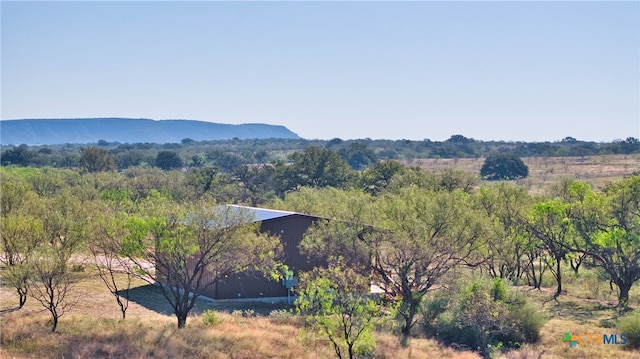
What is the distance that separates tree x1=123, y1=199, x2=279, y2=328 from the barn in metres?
5.07

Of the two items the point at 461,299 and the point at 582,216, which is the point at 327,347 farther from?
the point at 582,216

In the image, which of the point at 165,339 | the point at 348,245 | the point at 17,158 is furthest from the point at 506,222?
the point at 17,158

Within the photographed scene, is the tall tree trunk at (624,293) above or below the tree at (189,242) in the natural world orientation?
below

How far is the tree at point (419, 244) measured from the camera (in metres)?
28.4

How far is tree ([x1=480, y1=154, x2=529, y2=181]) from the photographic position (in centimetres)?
11381

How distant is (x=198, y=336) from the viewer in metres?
24.0

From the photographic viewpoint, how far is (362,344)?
2128 cm

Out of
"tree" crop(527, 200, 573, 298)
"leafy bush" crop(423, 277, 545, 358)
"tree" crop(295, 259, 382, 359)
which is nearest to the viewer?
"tree" crop(295, 259, 382, 359)

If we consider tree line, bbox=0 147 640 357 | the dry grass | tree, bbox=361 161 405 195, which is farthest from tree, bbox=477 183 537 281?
tree, bbox=361 161 405 195

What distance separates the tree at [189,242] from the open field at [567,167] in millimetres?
69487

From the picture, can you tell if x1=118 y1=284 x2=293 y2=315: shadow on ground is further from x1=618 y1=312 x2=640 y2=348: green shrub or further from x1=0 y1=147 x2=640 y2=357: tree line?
x1=618 y1=312 x2=640 y2=348: green shrub

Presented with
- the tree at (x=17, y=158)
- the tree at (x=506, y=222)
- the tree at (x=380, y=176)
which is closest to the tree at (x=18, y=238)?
the tree at (x=506, y=222)

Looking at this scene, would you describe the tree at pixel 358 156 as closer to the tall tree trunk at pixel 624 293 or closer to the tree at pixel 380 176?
the tree at pixel 380 176

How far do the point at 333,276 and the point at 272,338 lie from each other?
400 centimetres
